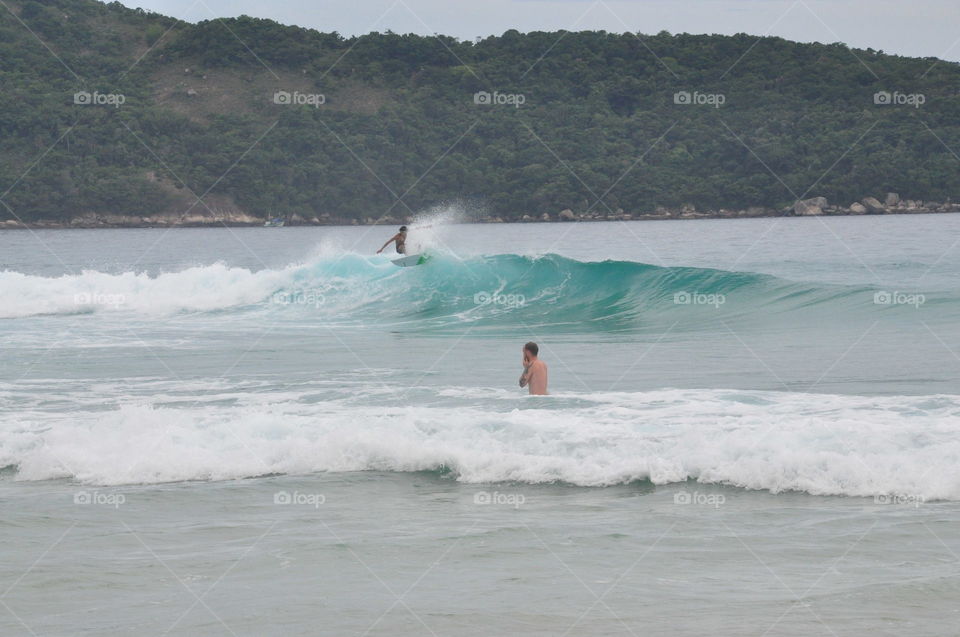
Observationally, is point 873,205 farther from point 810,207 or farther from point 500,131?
point 500,131

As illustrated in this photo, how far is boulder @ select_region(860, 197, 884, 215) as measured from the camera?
3809 inches

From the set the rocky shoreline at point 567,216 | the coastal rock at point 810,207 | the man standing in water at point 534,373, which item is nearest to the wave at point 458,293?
the man standing in water at point 534,373

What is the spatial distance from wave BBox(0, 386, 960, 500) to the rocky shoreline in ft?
293

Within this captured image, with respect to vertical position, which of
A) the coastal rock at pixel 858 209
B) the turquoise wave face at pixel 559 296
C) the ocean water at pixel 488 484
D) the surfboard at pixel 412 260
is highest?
the coastal rock at pixel 858 209

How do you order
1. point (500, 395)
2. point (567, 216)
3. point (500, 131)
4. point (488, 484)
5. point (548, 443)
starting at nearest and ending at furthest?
point (488, 484)
point (548, 443)
point (500, 395)
point (567, 216)
point (500, 131)

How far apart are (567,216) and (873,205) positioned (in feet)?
90.0

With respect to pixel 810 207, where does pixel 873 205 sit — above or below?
→ below

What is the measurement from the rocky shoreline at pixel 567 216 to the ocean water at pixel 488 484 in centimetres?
8046

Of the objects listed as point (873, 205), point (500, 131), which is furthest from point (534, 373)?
point (500, 131)

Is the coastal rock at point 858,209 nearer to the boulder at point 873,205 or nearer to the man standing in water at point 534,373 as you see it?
the boulder at point 873,205

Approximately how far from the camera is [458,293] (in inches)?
1138

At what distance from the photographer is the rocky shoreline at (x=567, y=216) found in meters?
97.9

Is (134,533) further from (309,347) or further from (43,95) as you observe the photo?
(43,95)

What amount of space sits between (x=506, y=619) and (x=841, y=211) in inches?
3808
